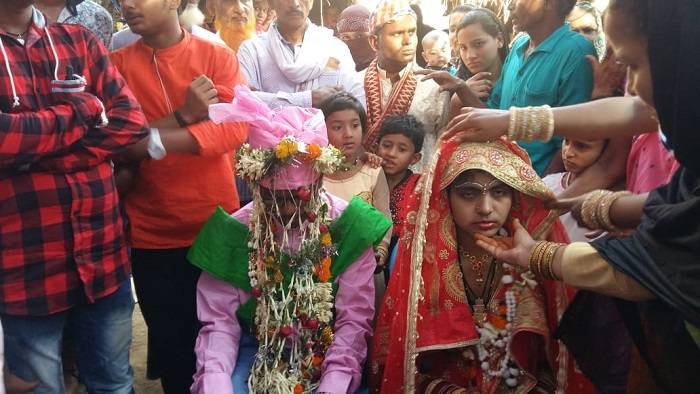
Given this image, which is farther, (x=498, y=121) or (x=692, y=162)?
(x=498, y=121)

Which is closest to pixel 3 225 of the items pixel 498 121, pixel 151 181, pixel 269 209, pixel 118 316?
pixel 118 316

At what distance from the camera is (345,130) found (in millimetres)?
3434

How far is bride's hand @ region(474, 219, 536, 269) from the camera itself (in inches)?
84.4

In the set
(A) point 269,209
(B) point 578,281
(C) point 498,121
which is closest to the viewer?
(B) point 578,281

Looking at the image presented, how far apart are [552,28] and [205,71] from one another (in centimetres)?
211

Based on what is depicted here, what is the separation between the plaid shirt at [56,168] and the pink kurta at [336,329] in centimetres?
48

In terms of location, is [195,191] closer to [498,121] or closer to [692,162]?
[498,121]

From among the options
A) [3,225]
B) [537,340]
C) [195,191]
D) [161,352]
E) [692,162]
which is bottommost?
[161,352]

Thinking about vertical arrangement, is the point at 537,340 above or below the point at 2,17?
below

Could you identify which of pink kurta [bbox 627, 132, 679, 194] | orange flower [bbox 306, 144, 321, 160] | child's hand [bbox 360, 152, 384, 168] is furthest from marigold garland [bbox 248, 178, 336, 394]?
pink kurta [bbox 627, 132, 679, 194]

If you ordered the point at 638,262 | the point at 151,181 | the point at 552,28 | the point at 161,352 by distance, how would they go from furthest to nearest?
the point at 552,28, the point at 161,352, the point at 151,181, the point at 638,262

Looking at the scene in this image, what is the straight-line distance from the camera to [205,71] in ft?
9.66

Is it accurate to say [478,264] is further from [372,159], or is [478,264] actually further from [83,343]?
[83,343]

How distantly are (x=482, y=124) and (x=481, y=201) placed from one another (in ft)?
1.08
